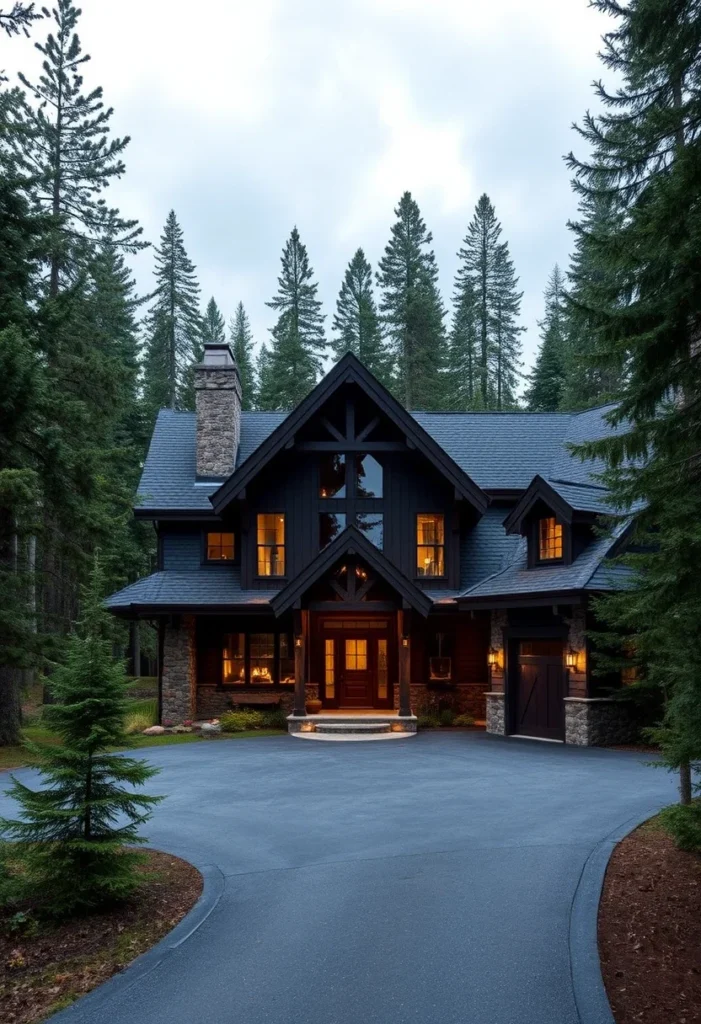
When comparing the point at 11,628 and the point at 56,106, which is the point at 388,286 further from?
the point at 11,628

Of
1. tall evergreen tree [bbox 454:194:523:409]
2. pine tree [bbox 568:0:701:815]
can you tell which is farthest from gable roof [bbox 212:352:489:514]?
tall evergreen tree [bbox 454:194:523:409]

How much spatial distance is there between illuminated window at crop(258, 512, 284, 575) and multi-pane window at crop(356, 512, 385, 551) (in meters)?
2.19

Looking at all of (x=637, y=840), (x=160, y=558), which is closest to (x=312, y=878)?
(x=637, y=840)

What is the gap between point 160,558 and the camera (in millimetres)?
22141

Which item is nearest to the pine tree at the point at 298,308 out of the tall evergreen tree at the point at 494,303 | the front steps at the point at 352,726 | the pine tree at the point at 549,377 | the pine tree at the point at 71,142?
the tall evergreen tree at the point at 494,303

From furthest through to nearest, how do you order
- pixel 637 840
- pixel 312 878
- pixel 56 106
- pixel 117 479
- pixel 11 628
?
1. pixel 117 479
2. pixel 56 106
3. pixel 11 628
4. pixel 637 840
5. pixel 312 878

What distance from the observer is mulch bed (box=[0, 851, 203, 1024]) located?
5.43 metres

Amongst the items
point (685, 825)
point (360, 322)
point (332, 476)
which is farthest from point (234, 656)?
point (360, 322)

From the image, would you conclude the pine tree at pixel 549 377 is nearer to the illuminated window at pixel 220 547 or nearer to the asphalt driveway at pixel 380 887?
the illuminated window at pixel 220 547

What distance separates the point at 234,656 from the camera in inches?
846

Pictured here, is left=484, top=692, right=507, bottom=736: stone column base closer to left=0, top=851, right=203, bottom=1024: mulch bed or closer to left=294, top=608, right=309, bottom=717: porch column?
left=294, top=608, right=309, bottom=717: porch column

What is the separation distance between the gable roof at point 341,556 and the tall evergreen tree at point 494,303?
32332 millimetres

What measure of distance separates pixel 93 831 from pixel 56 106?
80.8 feet

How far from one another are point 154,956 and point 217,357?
1946cm
